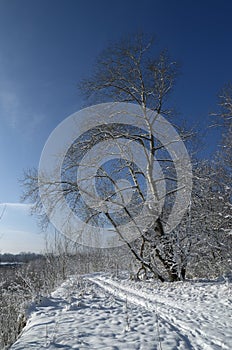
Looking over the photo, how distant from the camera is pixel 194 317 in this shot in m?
5.50

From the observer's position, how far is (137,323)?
520 cm

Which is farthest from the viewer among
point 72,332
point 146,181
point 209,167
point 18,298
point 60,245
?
→ point 60,245

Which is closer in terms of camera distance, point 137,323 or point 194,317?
point 137,323

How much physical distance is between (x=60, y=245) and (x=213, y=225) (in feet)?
62.8

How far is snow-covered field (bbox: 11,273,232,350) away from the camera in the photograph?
4.07 m

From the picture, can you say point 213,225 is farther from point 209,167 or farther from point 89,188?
point 89,188

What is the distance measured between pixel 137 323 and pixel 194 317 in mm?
1232

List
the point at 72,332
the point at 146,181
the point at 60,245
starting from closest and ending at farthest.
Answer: the point at 72,332 < the point at 146,181 < the point at 60,245

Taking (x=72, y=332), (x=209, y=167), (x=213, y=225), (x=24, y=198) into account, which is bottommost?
(x=72, y=332)

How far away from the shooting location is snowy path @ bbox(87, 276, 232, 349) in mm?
4137

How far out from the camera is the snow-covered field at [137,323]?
A: 13.4 feet

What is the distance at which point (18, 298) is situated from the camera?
964 cm

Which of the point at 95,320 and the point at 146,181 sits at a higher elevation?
the point at 146,181

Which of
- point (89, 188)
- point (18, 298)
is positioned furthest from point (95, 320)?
point (89, 188)
